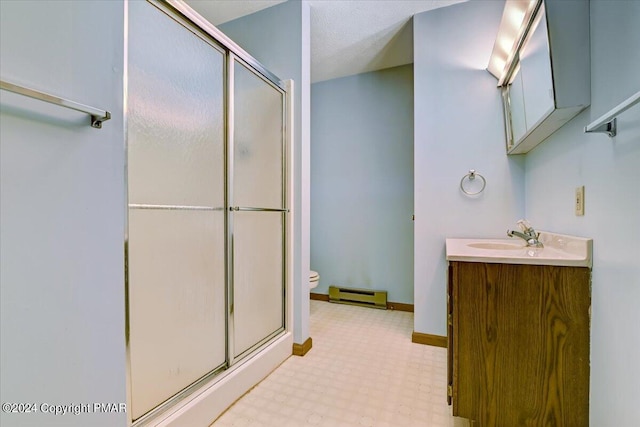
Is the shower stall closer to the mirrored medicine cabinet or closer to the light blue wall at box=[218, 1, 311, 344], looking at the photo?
the light blue wall at box=[218, 1, 311, 344]

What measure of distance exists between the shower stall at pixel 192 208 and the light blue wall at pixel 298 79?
0.71 ft

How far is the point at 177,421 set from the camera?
1.21m

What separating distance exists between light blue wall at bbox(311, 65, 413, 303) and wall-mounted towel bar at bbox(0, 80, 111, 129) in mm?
2650

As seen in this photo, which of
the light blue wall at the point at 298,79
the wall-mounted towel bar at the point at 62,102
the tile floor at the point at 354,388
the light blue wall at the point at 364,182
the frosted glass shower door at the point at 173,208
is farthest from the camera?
the light blue wall at the point at 364,182

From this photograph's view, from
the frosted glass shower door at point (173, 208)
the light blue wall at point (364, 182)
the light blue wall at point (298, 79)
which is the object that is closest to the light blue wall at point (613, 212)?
the light blue wall at point (298, 79)

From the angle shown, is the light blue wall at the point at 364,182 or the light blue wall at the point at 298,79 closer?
the light blue wall at the point at 298,79

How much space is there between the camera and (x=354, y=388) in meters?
1.67

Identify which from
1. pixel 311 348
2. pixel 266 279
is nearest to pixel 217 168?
pixel 266 279

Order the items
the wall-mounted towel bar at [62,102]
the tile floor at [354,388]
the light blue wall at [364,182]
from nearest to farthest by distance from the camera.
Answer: the wall-mounted towel bar at [62,102] < the tile floor at [354,388] < the light blue wall at [364,182]

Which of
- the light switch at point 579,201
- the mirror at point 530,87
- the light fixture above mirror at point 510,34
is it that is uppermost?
the light fixture above mirror at point 510,34

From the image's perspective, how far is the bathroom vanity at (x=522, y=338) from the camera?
1.19m

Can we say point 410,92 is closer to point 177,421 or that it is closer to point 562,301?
point 562,301

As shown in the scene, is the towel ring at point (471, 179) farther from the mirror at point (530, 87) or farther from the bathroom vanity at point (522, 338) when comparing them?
the bathroom vanity at point (522, 338)

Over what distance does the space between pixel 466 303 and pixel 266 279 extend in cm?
119
